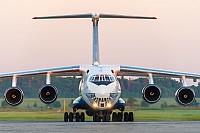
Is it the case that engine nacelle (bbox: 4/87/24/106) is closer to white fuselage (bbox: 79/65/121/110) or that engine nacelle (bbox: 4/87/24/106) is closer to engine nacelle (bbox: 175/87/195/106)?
white fuselage (bbox: 79/65/121/110)

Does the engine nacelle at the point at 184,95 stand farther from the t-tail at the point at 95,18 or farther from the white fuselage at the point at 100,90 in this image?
the t-tail at the point at 95,18

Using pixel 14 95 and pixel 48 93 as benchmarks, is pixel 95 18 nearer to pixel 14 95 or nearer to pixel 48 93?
pixel 48 93

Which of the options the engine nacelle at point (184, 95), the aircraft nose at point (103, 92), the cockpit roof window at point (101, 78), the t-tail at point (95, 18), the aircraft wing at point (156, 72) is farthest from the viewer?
the t-tail at point (95, 18)

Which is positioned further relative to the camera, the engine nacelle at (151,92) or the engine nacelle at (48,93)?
the engine nacelle at (48,93)

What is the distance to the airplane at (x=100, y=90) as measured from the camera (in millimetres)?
25281

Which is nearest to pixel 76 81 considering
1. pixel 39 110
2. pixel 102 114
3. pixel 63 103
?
pixel 63 103

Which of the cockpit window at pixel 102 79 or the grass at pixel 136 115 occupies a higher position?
the cockpit window at pixel 102 79

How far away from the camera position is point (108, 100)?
25125 millimetres

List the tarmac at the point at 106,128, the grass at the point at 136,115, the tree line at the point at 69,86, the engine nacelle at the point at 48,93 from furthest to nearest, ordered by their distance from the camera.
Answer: the tree line at the point at 69,86 → the grass at the point at 136,115 → the engine nacelle at the point at 48,93 → the tarmac at the point at 106,128

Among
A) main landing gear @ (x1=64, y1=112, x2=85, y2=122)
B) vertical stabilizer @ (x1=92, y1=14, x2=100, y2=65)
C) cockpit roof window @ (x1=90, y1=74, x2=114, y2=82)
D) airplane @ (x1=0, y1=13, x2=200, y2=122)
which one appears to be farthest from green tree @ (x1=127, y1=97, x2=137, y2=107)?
cockpit roof window @ (x1=90, y1=74, x2=114, y2=82)

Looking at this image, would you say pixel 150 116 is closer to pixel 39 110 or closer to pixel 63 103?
pixel 63 103

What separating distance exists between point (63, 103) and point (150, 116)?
18.4 feet

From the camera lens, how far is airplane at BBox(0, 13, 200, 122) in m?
25.3

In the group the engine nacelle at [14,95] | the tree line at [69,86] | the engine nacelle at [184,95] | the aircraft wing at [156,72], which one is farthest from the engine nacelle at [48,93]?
the tree line at [69,86]
